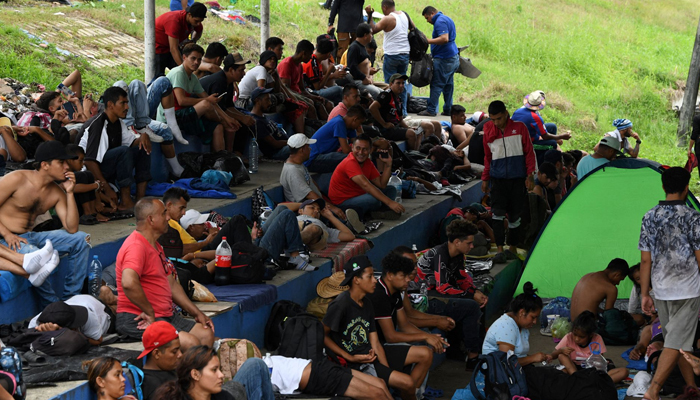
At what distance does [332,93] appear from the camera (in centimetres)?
1270

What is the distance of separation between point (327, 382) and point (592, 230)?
4.78m

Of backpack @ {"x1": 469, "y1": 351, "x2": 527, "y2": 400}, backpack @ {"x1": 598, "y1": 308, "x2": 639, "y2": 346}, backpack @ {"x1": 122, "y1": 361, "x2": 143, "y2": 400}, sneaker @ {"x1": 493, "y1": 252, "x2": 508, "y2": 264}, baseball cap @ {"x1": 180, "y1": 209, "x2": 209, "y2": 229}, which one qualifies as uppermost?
backpack @ {"x1": 122, "y1": 361, "x2": 143, "y2": 400}

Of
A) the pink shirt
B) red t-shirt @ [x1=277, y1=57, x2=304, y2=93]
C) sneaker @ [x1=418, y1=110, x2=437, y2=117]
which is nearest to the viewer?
the pink shirt

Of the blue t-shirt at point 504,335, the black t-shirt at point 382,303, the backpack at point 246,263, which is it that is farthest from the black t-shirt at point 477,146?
the backpack at point 246,263

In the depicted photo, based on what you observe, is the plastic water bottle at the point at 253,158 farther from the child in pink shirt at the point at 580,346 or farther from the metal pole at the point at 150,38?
the child in pink shirt at the point at 580,346

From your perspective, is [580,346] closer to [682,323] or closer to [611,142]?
[682,323]

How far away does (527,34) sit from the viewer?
83.0 ft

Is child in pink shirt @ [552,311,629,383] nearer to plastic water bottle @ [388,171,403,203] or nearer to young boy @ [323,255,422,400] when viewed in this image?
Answer: young boy @ [323,255,422,400]

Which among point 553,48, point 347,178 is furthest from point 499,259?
point 553,48

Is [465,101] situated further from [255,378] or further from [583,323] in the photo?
[255,378]

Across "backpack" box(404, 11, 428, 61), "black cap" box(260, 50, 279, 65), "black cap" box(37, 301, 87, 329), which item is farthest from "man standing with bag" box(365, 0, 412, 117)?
"black cap" box(37, 301, 87, 329)

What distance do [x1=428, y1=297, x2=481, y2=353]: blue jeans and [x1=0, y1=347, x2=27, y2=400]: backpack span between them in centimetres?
427

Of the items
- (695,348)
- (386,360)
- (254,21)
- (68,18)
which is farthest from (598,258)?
(254,21)

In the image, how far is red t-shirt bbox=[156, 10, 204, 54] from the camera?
9625 mm
